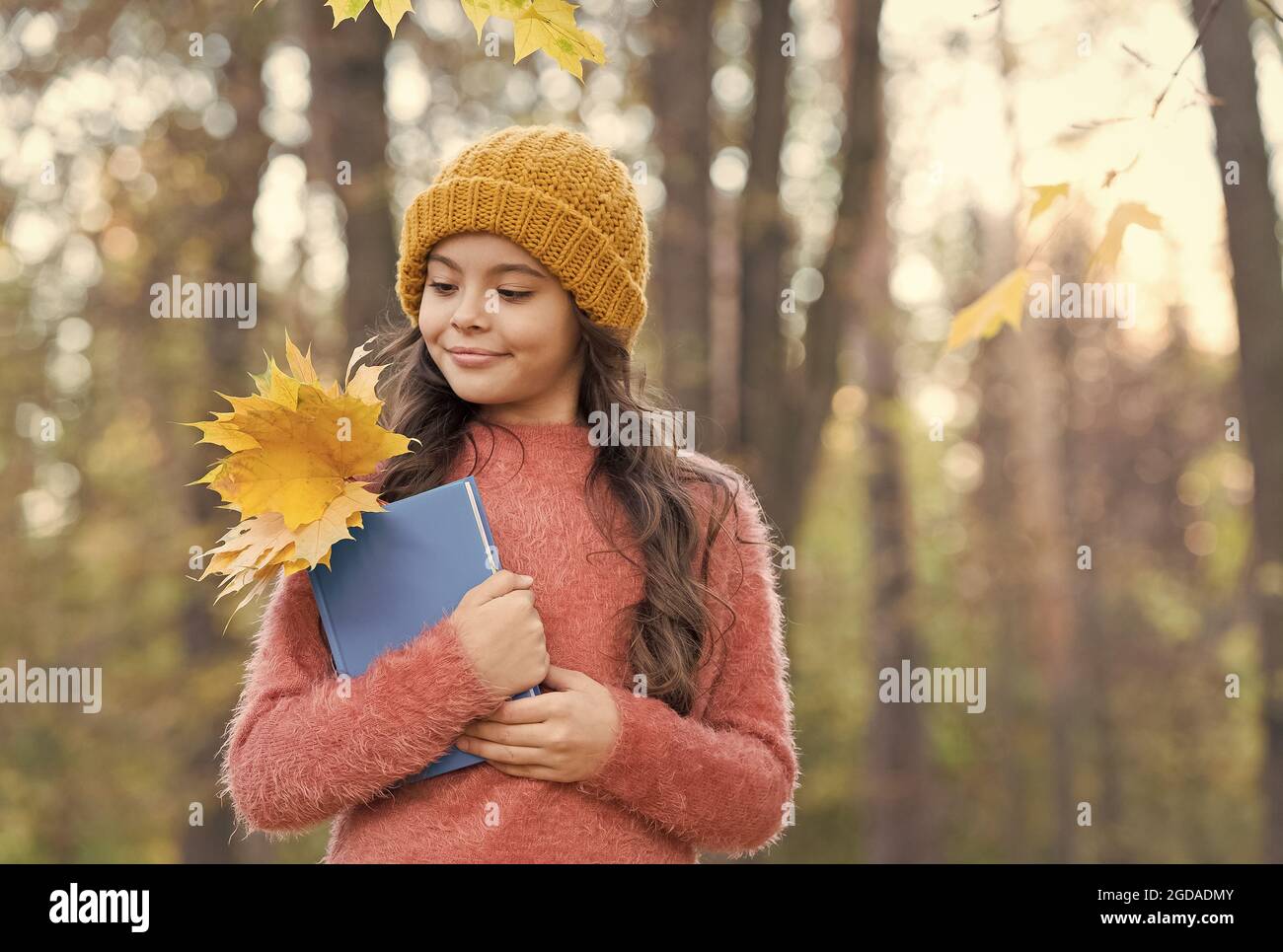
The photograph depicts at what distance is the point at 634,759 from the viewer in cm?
232

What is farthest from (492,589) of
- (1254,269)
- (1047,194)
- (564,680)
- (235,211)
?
(235,211)

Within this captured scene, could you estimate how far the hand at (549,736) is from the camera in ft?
7.48

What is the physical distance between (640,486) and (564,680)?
1.38 feet

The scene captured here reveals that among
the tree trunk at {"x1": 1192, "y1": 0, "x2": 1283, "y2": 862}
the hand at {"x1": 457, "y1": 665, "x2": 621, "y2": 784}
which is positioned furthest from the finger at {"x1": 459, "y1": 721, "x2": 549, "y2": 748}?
the tree trunk at {"x1": 1192, "y1": 0, "x2": 1283, "y2": 862}

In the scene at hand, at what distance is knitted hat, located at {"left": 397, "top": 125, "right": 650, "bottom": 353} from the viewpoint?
8.19 ft

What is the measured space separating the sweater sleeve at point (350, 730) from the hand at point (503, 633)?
2 cm

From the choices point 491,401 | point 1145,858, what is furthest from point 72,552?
point 1145,858

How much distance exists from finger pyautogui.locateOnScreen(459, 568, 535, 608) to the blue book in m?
0.03

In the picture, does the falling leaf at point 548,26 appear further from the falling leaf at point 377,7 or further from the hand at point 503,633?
the hand at point 503,633

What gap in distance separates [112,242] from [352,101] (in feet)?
9.93

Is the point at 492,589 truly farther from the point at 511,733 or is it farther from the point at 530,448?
the point at 530,448

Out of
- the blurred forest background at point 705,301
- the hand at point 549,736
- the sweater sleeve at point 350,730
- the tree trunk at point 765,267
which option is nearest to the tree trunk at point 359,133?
the blurred forest background at point 705,301
